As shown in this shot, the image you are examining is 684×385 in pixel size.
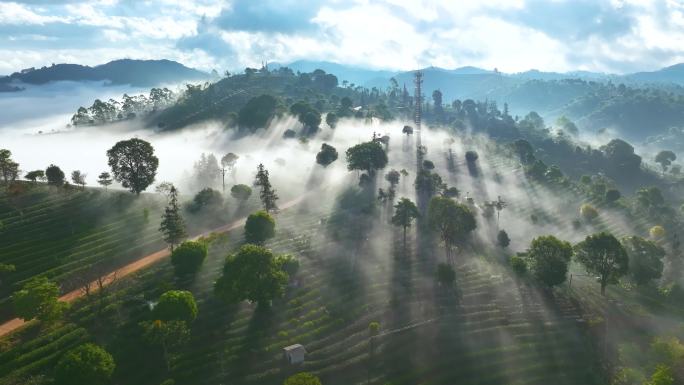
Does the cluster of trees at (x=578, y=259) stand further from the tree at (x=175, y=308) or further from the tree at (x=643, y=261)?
the tree at (x=175, y=308)

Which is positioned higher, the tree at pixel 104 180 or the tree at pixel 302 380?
the tree at pixel 104 180

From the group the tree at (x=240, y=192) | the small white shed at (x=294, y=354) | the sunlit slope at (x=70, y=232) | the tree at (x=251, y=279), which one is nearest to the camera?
the small white shed at (x=294, y=354)

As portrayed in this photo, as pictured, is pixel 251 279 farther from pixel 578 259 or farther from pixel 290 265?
pixel 578 259

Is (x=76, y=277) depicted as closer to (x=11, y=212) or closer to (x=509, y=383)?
(x=11, y=212)

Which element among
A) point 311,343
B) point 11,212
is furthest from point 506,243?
point 11,212

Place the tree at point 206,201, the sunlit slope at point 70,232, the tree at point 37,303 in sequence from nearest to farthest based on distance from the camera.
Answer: the tree at point 37,303 < the sunlit slope at point 70,232 < the tree at point 206,201

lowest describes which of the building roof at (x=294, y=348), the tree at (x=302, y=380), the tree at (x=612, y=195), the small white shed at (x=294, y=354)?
the small white shed at (x=294, y=354)

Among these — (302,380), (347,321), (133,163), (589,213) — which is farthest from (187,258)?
(589,213)

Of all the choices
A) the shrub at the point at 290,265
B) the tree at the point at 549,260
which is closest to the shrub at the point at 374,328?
the shrub at the point at 290,265
